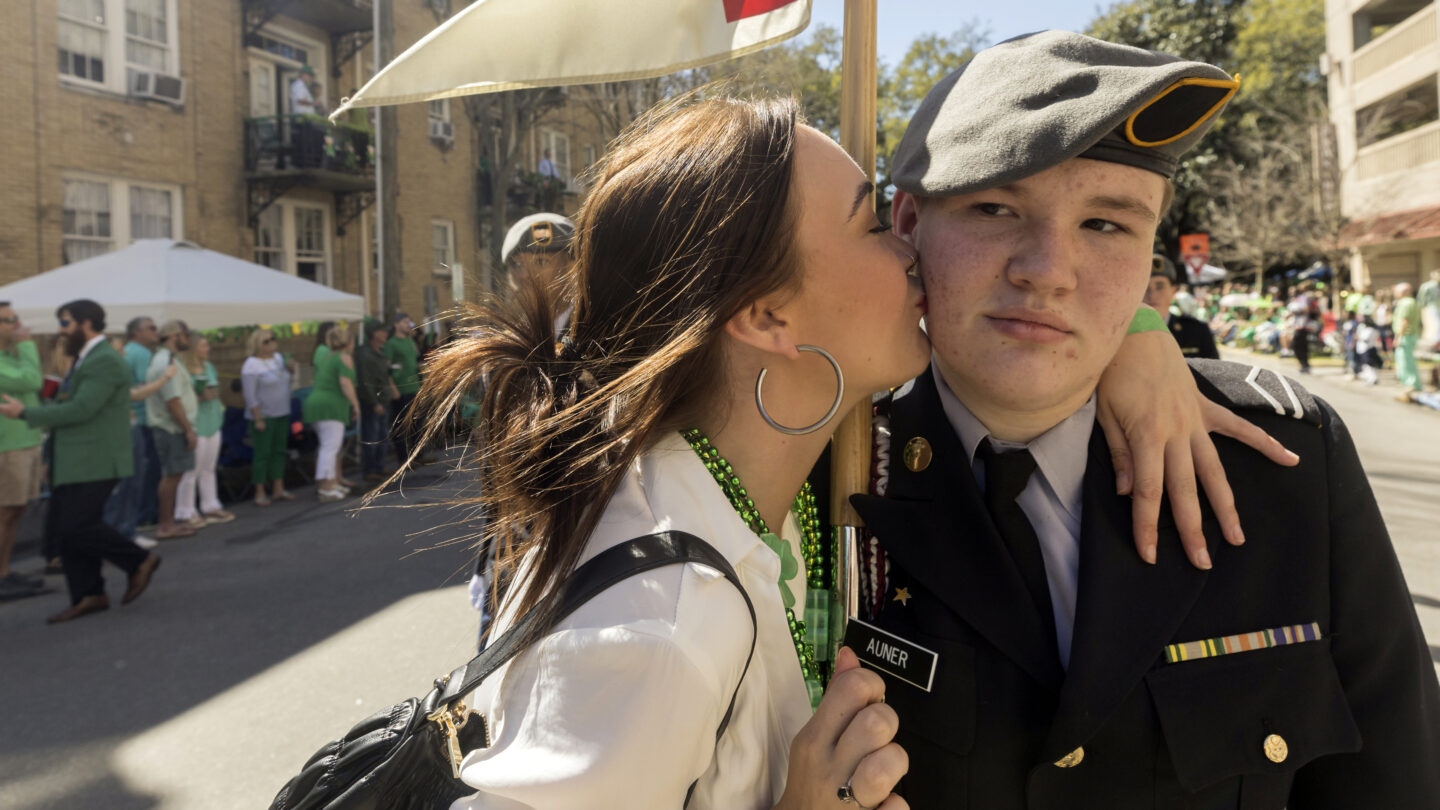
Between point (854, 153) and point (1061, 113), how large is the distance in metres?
0.42

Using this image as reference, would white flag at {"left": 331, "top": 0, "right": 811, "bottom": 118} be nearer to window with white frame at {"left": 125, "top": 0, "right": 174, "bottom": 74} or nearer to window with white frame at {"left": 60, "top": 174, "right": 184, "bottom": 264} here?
window with white frame at {"left": 60, "top": 174, "right": 184, "bottom": 264}

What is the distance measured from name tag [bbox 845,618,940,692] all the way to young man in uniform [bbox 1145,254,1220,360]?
214 inches

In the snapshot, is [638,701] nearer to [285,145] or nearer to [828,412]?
[828,412]

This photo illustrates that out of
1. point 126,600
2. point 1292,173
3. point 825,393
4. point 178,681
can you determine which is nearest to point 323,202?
point 126,600

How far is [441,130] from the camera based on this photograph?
70.7 feet

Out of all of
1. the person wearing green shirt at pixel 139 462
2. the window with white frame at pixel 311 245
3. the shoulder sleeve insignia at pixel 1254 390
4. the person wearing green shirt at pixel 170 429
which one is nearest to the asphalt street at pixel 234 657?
the person wearing green shirt at pixel 170 429

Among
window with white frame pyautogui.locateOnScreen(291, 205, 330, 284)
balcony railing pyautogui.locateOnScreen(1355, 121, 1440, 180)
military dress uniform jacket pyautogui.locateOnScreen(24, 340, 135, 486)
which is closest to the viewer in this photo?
military dress uniform jacket pyautogui.locateOnScreen(24, 340, 135, 486)

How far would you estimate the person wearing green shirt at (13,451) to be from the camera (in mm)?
6598

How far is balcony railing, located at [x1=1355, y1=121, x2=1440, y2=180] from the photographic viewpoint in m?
24.4

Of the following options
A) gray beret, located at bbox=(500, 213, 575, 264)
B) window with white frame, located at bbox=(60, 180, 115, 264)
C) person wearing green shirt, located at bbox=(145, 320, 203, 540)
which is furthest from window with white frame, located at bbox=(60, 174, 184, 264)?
gray beret, located at bbox=(500, 213, 575, 264)

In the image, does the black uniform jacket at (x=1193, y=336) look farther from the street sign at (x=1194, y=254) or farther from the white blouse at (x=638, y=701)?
the street sign at (x=1194, y=254)

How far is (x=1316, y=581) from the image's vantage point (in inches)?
57.6

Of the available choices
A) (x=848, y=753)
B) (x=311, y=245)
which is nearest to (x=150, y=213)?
(x=311, y=245)

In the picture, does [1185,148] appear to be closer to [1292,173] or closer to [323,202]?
[323,202]
